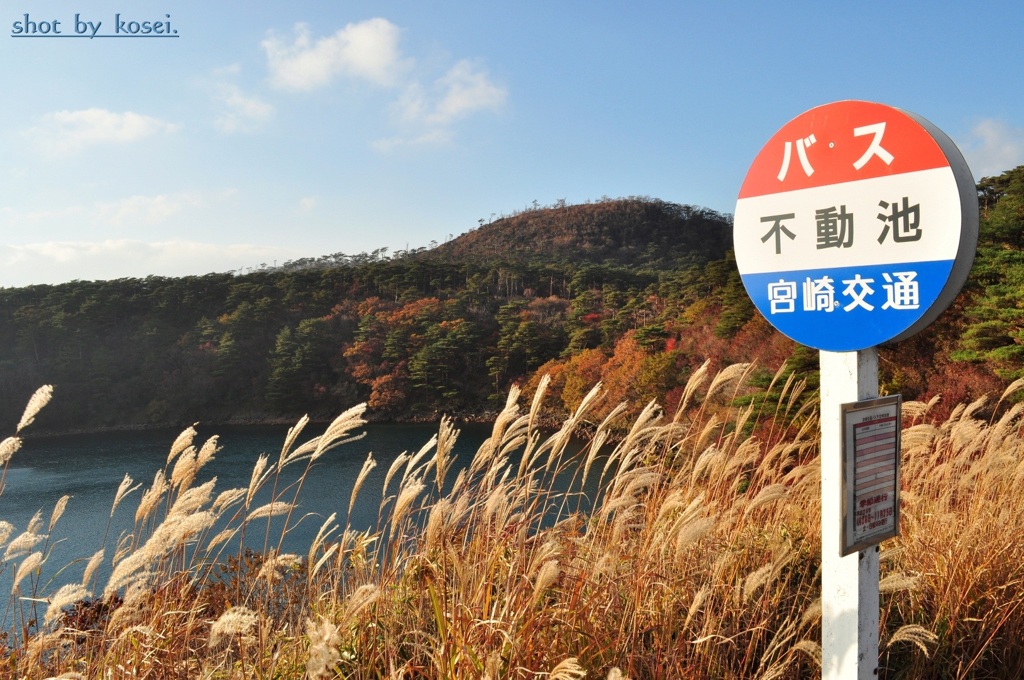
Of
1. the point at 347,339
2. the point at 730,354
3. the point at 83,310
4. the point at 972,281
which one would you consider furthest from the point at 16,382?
the point at 972,281

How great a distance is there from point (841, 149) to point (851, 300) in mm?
343

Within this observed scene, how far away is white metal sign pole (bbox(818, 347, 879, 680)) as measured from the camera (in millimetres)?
1414

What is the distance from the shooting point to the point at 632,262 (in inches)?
2507

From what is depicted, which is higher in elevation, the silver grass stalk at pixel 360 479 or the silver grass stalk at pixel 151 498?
the silver grass stalk at pixel 360 479

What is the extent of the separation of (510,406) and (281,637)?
87 cm

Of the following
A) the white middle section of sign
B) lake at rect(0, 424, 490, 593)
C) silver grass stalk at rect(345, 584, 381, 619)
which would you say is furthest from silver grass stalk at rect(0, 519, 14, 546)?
lake at rect(0, 424, 490, 593)

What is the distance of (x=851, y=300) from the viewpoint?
56.2 inches

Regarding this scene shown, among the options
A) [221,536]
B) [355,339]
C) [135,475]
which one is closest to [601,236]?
[355,339]

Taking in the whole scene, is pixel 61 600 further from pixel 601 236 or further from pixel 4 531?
pixel 601 236

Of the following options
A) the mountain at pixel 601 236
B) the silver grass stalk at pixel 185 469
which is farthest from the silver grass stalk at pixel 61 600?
the mountain at pixel 601 236

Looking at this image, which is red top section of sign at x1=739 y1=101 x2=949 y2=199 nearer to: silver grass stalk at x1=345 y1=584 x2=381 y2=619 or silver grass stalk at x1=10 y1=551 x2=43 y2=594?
silver grass stalk at x1=345 y1=584 x2=381 y2=619

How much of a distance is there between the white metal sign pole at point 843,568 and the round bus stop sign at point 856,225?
2.9 inches

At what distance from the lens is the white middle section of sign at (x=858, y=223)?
4.35 ft

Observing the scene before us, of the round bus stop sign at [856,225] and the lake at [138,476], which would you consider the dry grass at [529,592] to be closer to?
the round bus stop sign at [856,225]
